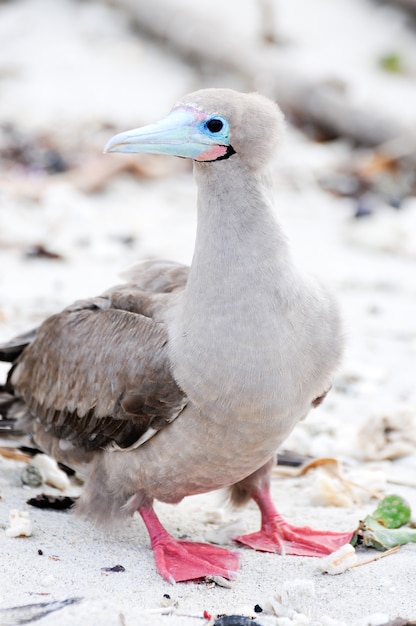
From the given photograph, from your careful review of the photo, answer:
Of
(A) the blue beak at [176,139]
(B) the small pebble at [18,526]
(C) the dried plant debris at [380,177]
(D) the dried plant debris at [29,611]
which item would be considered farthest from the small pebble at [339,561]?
(C) the dried plant debris at [380,177]

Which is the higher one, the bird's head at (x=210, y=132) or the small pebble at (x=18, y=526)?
the bird's head at (x=210, y=132)

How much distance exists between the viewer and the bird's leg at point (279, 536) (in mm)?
5207

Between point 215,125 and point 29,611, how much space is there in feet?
6.71

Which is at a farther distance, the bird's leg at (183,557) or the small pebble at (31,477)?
the small pebble at (31,477)

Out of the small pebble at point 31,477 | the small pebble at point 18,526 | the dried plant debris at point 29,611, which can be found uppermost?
the dried plant debris at point 29,611

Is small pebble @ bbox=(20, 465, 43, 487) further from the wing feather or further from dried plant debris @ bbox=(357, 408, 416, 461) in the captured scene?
dried plant debris @ bbox=(357, 408, 416, 461)

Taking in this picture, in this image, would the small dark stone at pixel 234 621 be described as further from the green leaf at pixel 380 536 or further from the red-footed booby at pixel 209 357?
the green leaf at pixel 380 536

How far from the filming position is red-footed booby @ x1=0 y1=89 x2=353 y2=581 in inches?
179

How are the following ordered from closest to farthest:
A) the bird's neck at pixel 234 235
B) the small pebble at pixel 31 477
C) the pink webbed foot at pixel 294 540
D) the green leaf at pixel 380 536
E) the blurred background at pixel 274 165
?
the bird's neck at pixel 234 235 → the green leaf at pixel 380 536 → the pink webbed foot at pixel 294 540 → the small pebble at pixel 31 477 → the blurred background at pixel 274 165

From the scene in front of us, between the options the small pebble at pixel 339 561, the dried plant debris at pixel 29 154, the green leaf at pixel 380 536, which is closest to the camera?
the small pebble at pixel 339 561

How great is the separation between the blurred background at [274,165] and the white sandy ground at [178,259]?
25 millimetres

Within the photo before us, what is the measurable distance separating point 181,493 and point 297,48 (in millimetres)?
11501

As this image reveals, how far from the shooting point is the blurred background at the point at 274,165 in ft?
26.0

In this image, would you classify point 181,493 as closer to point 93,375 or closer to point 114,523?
point 114,523
